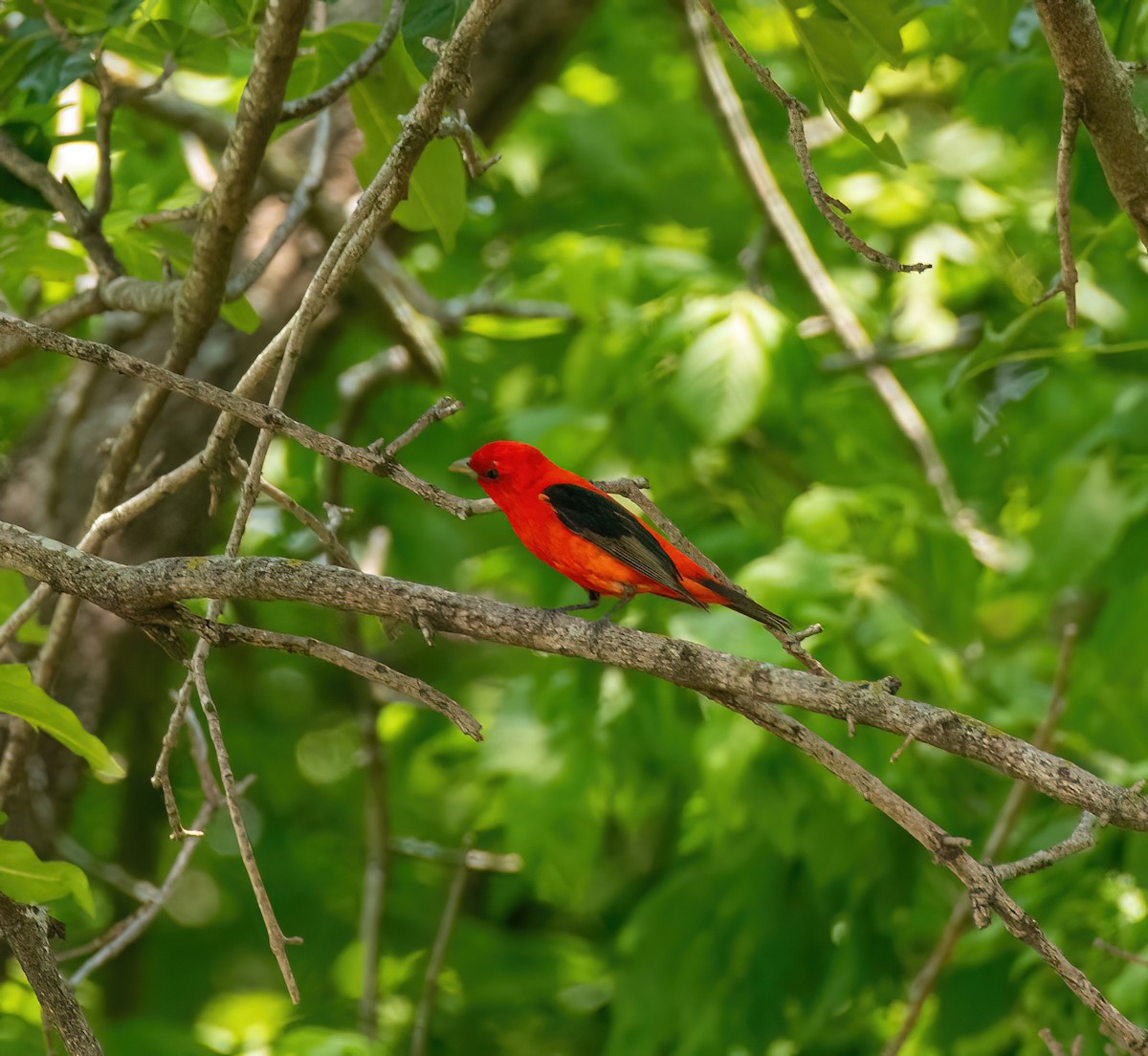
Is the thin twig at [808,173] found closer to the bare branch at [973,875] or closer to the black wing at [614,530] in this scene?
the bare branch at [973,875]

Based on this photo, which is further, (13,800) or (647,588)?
(13,800)

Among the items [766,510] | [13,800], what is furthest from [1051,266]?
[13,800]

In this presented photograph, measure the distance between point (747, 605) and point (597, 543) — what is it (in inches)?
19.6

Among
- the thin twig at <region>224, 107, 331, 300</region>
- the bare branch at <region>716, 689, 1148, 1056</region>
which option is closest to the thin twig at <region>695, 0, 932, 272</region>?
the bare branch at <region>716, 689, 1148, 1056</region>

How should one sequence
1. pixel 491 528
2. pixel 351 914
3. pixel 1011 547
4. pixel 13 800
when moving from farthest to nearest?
1. pixel 351 914
2. pixel 491 528
3. pixel 1011 547
4. pixel 13 800

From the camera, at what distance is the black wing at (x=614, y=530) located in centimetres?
375

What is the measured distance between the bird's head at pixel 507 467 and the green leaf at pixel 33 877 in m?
1.95

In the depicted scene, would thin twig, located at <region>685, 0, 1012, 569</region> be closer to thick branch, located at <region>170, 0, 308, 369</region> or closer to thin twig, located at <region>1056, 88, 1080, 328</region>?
thin twig, located at <region>1056, 88, 1080, 328</region>

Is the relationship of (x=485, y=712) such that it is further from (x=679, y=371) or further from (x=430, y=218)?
(x=430, y=218)

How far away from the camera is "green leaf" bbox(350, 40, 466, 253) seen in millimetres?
3592

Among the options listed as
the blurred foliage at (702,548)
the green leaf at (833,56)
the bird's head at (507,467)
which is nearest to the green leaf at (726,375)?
the blurred foliage at (702,548)

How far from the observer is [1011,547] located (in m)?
6.83

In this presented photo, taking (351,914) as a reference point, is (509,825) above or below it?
above

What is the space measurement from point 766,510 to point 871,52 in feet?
9.28
